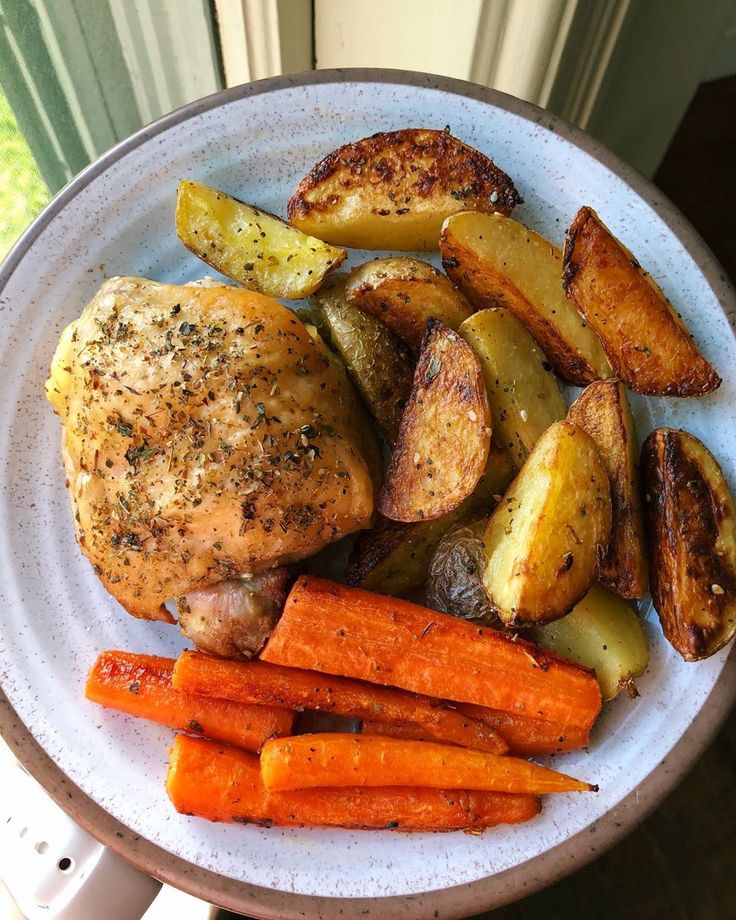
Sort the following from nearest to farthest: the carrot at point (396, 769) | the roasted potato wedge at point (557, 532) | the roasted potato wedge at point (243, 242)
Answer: the roasted potato wedge at point (557, 532), the carrot at point (396, 769), the roasted potato wedge at point (243, 242)

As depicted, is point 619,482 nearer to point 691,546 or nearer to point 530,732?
point 691,546

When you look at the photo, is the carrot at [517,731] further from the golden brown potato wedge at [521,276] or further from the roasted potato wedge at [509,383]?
the golden brown potato wedge at [521,276]

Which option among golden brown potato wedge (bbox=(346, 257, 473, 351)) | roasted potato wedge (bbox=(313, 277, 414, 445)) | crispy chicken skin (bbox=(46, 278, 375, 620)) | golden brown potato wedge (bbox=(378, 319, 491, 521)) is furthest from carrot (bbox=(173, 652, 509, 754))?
golden brown potato wedge (bbox=(346, 257, 473, 351))

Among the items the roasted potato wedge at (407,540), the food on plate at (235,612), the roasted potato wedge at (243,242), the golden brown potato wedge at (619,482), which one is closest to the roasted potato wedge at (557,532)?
the golden brown potato wedge at (619,482)

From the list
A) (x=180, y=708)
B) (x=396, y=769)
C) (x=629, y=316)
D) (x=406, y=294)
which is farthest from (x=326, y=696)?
Answer: (x=629, y=316)

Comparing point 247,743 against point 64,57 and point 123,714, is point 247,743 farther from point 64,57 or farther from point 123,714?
point 64,57

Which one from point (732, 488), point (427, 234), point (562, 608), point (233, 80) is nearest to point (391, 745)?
point (562, 608)
